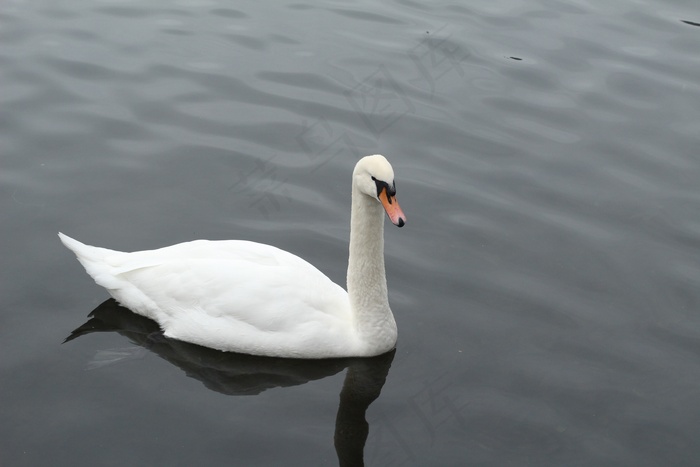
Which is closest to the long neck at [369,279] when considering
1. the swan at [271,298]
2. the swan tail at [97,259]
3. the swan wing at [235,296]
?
the swan at [271,298]

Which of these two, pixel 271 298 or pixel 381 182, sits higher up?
pixel 381 182

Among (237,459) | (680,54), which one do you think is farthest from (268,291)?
(680,54)

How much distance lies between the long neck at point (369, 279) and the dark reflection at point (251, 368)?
249 millimetres

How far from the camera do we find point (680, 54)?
13.8 m

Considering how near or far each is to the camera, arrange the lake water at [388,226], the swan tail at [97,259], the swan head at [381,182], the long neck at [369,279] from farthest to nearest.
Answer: the swan tail at [97,259] < the long neck at [369,279] < the swan head at [381,182] < the lake water at [388,226]

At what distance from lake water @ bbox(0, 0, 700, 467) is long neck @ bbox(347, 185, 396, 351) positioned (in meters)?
0.27

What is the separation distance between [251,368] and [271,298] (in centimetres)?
57

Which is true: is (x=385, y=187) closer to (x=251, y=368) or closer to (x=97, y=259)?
(x=251, y=368)

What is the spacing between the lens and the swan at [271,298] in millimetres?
7792

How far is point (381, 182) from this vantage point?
7.41 m

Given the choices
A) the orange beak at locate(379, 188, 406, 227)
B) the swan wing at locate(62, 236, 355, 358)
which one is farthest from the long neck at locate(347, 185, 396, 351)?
the orange beak at locate(379, 188, 406, 227)

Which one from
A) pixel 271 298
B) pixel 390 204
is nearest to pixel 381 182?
pixel 390 204

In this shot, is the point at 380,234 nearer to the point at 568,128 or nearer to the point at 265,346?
the point at 265,346

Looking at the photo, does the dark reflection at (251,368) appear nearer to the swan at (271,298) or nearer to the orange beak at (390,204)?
the swan at (271,298)
